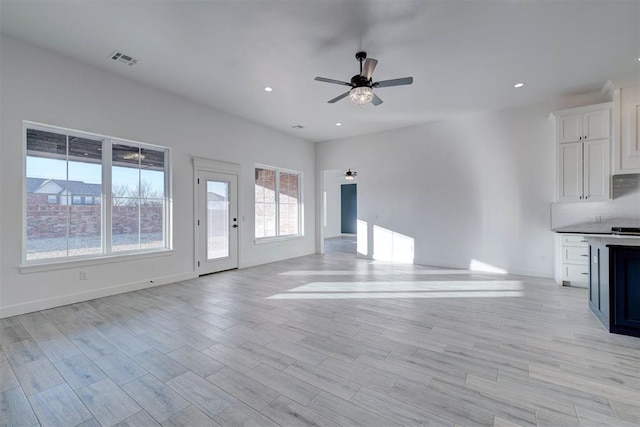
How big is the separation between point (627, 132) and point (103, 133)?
7763 mm

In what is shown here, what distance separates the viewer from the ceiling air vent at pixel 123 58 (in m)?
3.53

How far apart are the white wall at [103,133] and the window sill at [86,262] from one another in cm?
5

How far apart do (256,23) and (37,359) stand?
3.74m

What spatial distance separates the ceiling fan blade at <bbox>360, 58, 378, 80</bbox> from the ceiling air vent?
306 centimetres

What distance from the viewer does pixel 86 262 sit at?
3.80 m

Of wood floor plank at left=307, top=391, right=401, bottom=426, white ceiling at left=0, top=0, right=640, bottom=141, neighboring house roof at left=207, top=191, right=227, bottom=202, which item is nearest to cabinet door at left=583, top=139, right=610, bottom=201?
white ceiling at left=0, top=0, right=640, bottom=141

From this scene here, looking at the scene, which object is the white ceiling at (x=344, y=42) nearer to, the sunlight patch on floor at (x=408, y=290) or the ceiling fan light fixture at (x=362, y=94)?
the ceiling fan light fixture at (x=362, y=94)

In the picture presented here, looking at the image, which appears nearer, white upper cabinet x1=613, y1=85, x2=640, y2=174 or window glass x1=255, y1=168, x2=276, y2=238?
white upper cabinet x1=613, y1=85, x2=640, y2=174

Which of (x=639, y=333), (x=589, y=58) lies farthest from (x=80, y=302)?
(x=589, y=58)

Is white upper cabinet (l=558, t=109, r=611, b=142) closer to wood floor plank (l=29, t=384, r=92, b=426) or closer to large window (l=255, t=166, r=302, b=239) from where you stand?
large window (l=255, t=166, r=302, b=239)

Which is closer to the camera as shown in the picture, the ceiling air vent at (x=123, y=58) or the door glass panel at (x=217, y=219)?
the ceiling air vent at (x=123, y=58)

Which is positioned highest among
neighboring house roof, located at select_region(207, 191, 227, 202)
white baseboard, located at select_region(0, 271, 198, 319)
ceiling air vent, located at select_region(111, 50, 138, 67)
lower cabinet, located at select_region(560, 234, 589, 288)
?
ceiling air vent, located at select_region(111, 50, 138, 67)

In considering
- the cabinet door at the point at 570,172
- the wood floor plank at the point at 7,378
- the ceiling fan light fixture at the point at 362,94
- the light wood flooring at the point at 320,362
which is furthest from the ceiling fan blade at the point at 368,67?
the wood floor plank at the point at 7,378

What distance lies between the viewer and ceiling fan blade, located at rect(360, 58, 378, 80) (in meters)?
3.07
